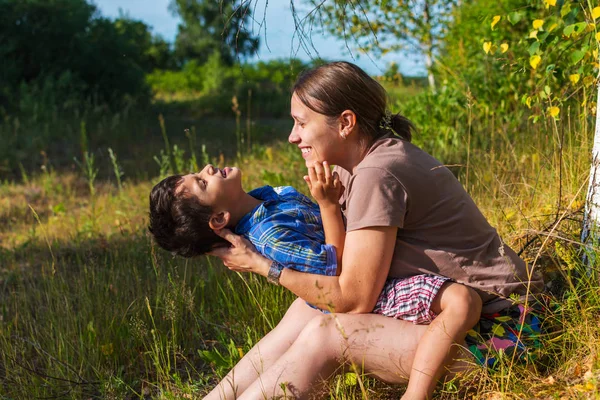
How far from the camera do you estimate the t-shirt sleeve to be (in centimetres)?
209

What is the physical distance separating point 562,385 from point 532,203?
1.49 m

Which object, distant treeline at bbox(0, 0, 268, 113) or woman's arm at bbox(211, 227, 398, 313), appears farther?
distant treeline at bbox(0, 0, 268, 113)

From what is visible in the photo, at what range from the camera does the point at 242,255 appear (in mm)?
2410

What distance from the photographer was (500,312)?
7.59ft

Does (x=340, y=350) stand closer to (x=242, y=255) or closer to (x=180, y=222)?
(x=242, y=255)

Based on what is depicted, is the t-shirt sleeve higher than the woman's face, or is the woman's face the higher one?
the woman's face

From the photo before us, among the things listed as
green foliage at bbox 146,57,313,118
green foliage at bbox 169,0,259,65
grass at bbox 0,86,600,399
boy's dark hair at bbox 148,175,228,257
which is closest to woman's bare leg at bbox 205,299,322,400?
grass at bbox 0,86,600,399

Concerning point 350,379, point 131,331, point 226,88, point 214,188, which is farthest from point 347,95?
point 226,88

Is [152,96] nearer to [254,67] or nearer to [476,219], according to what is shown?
[254,67]

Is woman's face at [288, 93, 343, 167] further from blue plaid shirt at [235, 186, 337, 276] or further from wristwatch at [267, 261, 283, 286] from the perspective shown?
wristwatch at [267, 261, 283, 286]

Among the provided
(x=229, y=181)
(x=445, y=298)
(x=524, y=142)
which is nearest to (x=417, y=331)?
(x=445, y=298)

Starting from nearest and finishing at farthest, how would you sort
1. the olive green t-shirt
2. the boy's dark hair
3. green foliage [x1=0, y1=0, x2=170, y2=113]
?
the olive green t-shirt → the boy's dark hair → green foliage [x1=0, y1=0, x2=170, y2=113]

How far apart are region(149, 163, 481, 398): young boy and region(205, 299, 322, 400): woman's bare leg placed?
12.1 inches

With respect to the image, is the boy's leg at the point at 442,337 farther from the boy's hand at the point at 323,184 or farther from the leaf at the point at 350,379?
the boy's hand at the point at 323,184
